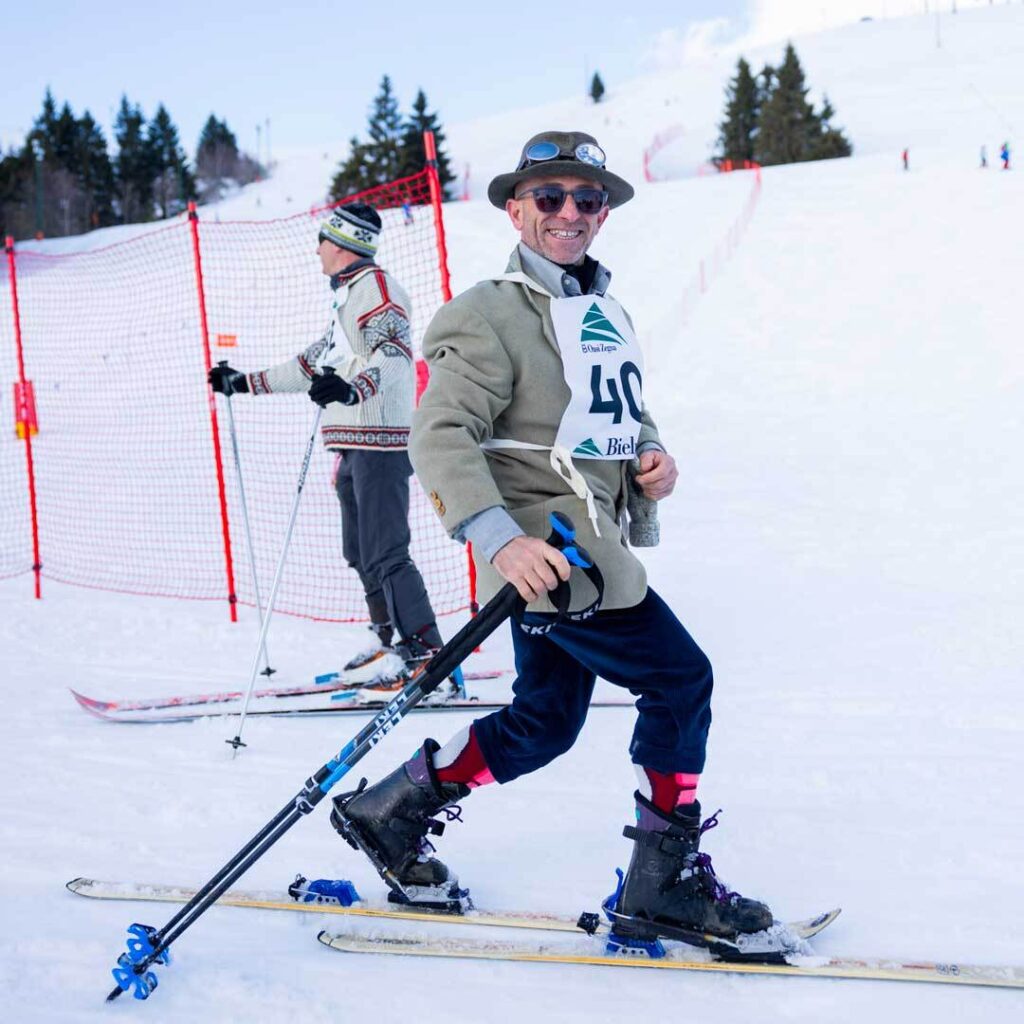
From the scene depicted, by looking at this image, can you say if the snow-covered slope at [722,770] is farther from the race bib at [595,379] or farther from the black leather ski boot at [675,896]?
the race bib at [595,379]

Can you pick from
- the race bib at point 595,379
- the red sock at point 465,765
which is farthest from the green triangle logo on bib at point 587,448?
the red sock at point 465,765

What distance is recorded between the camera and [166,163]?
6650 cm

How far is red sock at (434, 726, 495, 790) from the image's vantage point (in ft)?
8.64

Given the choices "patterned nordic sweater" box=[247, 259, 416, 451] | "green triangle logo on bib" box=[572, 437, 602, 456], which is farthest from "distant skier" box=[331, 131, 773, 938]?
"patterned nordic sweater" box=[247, 259, 416, 451]

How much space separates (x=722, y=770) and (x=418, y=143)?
2004 inches

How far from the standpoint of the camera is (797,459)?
10.3 meters

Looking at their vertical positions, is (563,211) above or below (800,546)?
above

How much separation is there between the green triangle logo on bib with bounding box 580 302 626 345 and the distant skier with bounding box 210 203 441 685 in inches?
86.3

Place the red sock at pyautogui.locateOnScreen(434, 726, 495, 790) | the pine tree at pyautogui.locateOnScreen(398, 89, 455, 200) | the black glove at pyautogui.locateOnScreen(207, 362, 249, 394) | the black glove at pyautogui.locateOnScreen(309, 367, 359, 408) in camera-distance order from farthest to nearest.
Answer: the pine tree at pyautogui.locateOnScreen(398, 89, 455, 200) < the black glove at pyautogui.locateOnScreen(207, 362, 249, 394) < the black glove at pyautogui.locateOnScreen(309, 367, 359, 408) < the red sock at pyautogui.locateOnScreen(434, 726, 495, 790)

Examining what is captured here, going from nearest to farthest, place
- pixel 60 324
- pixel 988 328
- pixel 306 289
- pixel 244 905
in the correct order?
pixel 244 905 → pixel 988 328 → pixel 306 289 → pixel 60 324

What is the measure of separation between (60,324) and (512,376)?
24631 mm

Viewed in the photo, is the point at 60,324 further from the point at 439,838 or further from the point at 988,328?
→ the point at 439,838

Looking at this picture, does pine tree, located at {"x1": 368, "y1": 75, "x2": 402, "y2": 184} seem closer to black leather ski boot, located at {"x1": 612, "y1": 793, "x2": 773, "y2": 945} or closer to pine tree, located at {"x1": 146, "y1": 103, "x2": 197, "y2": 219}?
pine tree, located at {"x1": 146, "y1": 103, "x2": 197, "y2": 219}

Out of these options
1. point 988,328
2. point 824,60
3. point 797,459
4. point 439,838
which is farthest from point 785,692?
point 824,60
